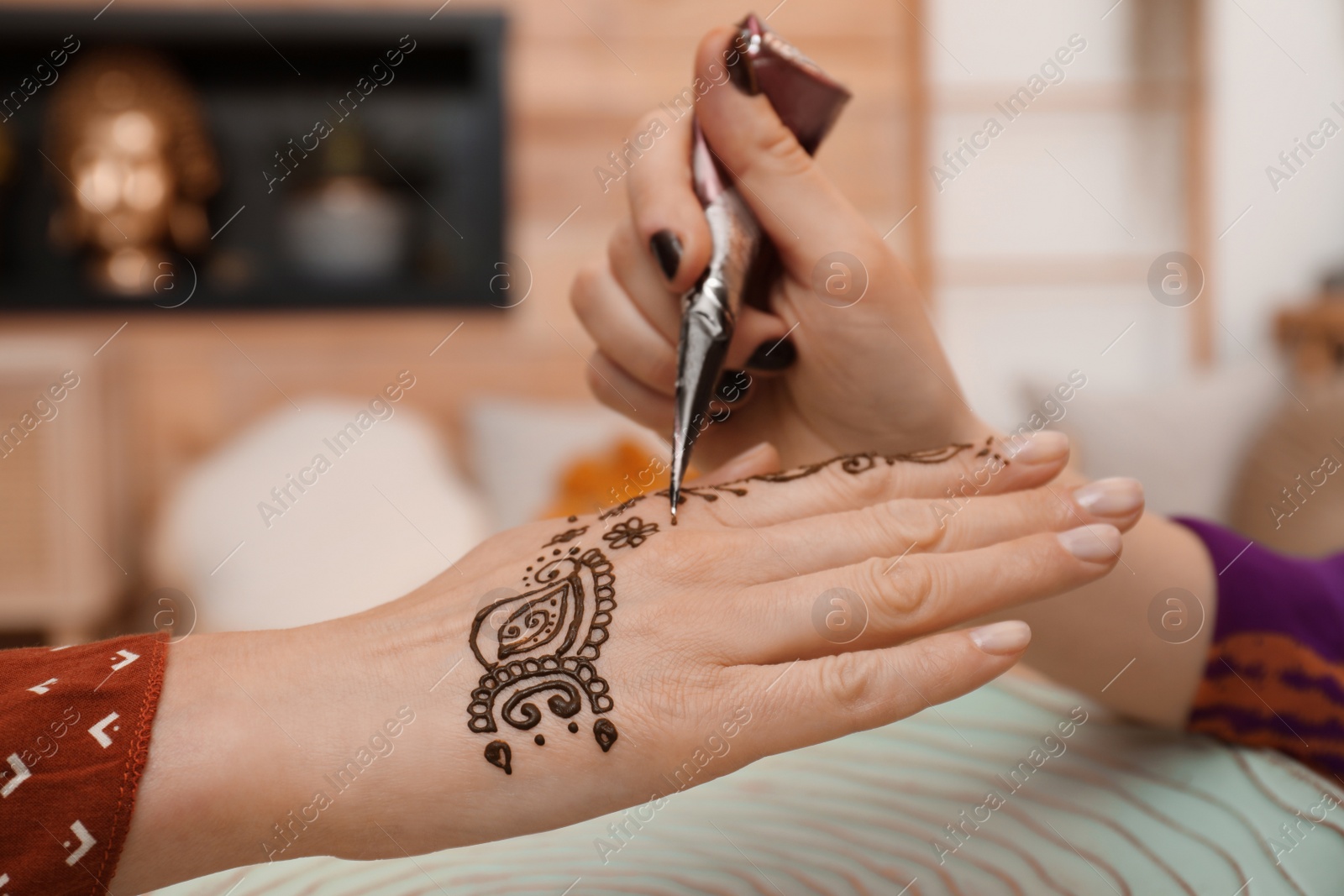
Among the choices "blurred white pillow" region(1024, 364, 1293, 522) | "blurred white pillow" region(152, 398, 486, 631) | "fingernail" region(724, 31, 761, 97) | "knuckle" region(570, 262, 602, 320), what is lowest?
"blurred white pillow" region(1024, 364, 1293, 522)

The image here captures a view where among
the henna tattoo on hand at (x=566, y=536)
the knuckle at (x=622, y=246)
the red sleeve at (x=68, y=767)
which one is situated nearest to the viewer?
the red sleeve at (x=68, y=767)

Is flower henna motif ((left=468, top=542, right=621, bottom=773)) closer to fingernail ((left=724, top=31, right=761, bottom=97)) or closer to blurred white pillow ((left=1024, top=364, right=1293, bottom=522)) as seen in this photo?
fingernail ((left=724, top=31, right=761, bottom=97))

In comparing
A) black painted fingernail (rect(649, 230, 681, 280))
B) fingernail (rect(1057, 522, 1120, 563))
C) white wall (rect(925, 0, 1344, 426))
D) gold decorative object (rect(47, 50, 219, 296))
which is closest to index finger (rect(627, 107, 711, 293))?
black painted fingernail (rect(649, 230, 681, 280))

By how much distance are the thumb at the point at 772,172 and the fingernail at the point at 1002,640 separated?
37 cm

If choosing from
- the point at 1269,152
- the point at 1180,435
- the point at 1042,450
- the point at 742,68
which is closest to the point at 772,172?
the point at 742,68

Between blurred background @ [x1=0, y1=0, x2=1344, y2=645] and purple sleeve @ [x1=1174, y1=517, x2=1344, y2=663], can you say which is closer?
purple sleeve @ [x1=1174, y1=517, x2=1344, y2=663]

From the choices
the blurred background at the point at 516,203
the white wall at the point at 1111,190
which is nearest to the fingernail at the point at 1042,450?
the blurred background at the point at 516,203

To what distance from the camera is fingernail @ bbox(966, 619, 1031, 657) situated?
58 cm

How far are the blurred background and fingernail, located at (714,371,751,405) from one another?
1274 millimetres

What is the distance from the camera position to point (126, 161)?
236 centimetres

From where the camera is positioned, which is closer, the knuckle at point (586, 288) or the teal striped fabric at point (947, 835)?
the teal striped fabric at point (947, 835)

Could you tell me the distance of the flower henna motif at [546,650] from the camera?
59cm

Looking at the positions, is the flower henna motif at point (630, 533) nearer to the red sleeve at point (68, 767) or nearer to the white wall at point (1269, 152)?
the red sleeve at point (68, 767)

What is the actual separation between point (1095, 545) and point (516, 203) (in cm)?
209
